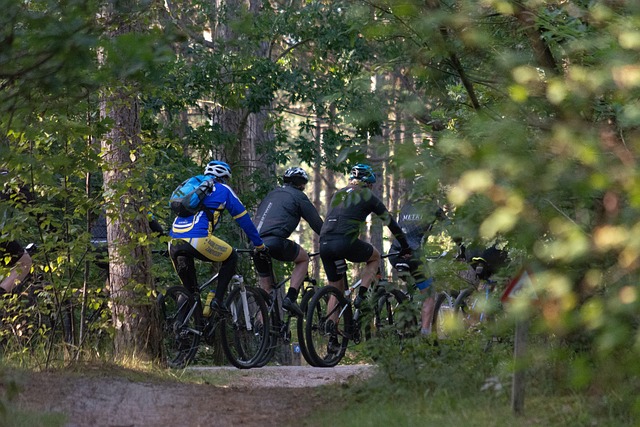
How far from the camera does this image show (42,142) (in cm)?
929

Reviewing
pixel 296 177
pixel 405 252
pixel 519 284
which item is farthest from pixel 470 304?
pixel 296 177

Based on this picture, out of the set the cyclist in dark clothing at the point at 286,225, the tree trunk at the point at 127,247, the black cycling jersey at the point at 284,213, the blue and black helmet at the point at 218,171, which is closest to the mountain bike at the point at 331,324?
the cyclist in dark clothing at the point at 286,225

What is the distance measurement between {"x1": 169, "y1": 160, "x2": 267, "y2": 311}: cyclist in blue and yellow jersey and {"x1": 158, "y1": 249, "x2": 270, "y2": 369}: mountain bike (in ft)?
0.42

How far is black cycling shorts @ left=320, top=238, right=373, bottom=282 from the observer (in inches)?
480

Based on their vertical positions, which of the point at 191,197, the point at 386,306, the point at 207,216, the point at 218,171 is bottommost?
the point at 386,306

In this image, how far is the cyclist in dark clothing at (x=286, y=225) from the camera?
40.1 feet

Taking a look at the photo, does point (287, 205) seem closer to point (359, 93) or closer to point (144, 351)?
point (144, 351)

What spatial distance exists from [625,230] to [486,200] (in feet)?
3.89

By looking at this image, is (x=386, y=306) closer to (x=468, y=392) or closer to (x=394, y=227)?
(x=394, y=227)

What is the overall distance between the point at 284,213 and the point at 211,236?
1.33 metres

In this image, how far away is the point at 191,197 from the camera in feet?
35.9

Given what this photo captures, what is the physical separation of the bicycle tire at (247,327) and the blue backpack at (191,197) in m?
1.00

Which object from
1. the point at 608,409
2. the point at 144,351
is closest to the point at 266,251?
the point at 144,351

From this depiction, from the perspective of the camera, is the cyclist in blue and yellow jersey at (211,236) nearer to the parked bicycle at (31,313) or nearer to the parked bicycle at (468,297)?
the parked bicycle at (31,313)
